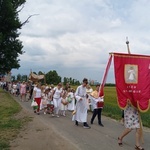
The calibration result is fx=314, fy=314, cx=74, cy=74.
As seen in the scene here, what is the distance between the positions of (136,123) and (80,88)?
4.40 m

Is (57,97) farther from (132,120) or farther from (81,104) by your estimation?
(132,120)

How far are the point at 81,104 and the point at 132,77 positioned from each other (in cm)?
465

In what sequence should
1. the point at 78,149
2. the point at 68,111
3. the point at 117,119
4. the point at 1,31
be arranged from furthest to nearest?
the point at 1,31 → the point at 68,111 → the point at 117,119 → the point at 78,149

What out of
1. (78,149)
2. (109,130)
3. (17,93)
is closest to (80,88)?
(109,130)

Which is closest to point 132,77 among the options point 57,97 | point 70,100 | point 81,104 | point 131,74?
point 131,74

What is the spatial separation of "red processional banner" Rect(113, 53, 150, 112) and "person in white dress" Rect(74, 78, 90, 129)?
12.4 feet

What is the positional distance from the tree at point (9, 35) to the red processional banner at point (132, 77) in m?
28.4

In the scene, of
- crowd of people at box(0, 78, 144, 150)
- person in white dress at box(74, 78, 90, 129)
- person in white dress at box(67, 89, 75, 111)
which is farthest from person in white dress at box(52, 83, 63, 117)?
person in white dress at box(74, 78, 90, 129)

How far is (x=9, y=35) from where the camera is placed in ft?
129

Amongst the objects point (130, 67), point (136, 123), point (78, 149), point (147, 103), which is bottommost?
point (78, 149)

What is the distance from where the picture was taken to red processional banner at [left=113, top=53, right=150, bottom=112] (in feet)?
28.8

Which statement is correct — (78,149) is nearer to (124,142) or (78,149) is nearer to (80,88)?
(124,142)

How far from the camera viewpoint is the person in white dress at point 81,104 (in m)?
12.8

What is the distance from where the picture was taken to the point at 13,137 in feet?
32.9
